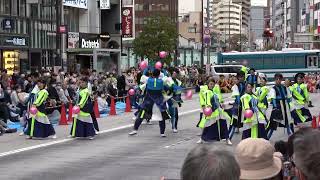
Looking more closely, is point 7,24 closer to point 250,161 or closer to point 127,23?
point 127,23

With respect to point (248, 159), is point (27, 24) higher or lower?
higher

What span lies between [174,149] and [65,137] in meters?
3.98

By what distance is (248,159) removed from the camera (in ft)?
12.7

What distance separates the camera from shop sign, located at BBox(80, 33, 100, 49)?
4972cm

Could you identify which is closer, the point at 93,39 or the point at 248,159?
the point at 248,159

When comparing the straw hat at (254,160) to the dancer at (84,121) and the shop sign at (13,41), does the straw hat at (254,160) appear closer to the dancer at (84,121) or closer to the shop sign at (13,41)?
the dancer at (84,121)

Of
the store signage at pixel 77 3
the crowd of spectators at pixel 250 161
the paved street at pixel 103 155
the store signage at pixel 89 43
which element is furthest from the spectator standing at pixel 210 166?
the store signage at pixel 89 43

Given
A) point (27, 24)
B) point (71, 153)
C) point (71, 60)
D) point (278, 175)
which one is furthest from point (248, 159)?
point (71, 60)

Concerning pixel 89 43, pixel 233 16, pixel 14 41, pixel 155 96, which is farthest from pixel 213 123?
pixel 233 16

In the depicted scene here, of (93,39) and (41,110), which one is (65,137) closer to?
(41,110)

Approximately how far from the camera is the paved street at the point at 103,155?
38.2 ft

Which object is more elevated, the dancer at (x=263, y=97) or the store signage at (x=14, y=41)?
the store signage at (x=14, y=41)

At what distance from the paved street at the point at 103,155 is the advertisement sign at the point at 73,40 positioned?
2681cm

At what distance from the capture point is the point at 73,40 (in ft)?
156
